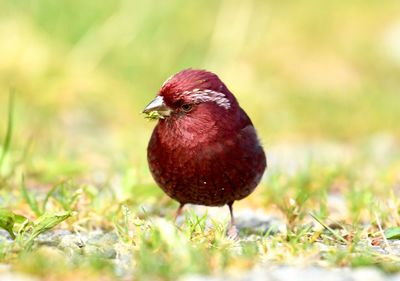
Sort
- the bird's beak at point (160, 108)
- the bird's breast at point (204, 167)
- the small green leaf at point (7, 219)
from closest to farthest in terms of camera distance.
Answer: the small green leaf at point (7, 219) → the bird's breast at point (204, 167) → the bird's beak at point (160, 108)

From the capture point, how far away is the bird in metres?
4.17

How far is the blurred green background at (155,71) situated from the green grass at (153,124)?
21 millimetres

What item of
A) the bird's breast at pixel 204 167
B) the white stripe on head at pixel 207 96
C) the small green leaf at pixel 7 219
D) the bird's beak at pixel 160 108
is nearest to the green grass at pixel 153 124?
the small green leaf at pixel 7 219

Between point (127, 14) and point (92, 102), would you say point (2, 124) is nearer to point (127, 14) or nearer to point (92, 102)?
point (92, 102)

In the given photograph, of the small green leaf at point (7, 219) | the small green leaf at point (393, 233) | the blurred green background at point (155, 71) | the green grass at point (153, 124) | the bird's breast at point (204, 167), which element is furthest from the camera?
the blurred green background at point (155, 71)

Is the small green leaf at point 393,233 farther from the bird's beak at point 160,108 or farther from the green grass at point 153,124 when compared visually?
the bird's beak at point 160,108

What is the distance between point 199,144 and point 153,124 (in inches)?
185

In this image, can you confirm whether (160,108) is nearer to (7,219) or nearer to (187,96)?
(187,96)

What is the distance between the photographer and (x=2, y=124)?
728 centimetres

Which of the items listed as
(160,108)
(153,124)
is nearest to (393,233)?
(160,108)

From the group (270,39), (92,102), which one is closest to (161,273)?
(92,102)

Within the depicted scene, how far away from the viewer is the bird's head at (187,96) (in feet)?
14.0

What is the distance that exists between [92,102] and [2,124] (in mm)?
1638

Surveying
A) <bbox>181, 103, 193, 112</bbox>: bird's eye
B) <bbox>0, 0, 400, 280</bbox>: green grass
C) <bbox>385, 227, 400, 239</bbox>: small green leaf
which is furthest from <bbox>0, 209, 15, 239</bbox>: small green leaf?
<bbox>385, 227, 400, 239</bbox>: small green leaf
